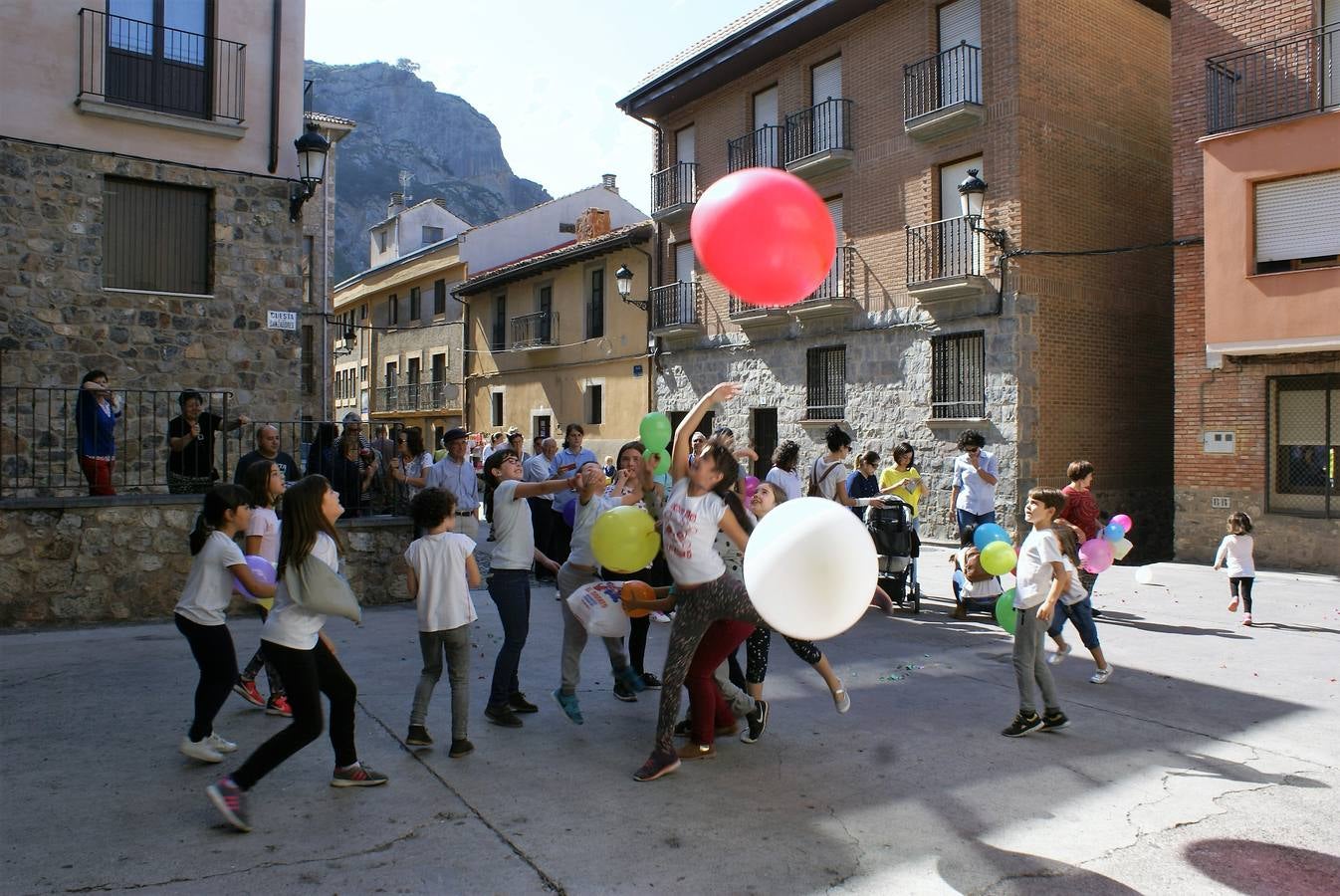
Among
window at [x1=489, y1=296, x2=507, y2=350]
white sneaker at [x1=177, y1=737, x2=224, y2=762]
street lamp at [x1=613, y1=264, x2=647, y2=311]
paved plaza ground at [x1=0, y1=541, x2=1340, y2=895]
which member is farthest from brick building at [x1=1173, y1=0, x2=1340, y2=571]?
window at [x1=489, y1=296, x2=507, y2=350]

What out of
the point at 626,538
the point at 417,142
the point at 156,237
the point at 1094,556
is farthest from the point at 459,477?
the point at 417,142

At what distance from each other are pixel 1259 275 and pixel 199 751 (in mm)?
13334

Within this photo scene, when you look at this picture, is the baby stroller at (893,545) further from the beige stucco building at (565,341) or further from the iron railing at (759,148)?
the beige stucco building at (565,341)

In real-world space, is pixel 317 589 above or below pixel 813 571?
below

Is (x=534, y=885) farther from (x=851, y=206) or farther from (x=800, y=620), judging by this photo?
(x=851, y=206)

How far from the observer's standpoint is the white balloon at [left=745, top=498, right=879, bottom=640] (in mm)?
3779

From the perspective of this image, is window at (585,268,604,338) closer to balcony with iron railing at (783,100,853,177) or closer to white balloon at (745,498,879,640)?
balcony with iron railing at (783,100,853,177)

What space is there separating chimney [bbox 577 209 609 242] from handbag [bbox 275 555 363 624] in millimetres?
23898

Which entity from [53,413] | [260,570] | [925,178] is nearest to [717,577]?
[260,570]

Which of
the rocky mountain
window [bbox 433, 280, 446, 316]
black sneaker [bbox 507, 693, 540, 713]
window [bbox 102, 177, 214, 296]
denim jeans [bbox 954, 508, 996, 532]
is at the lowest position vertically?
black sneaker [bbox 507, 693, 540, 713]

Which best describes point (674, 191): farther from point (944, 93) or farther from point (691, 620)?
point (691, 620)

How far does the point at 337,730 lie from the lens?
4.07 meters

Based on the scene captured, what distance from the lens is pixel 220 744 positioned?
178 inches

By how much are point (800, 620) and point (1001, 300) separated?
12245 mm
